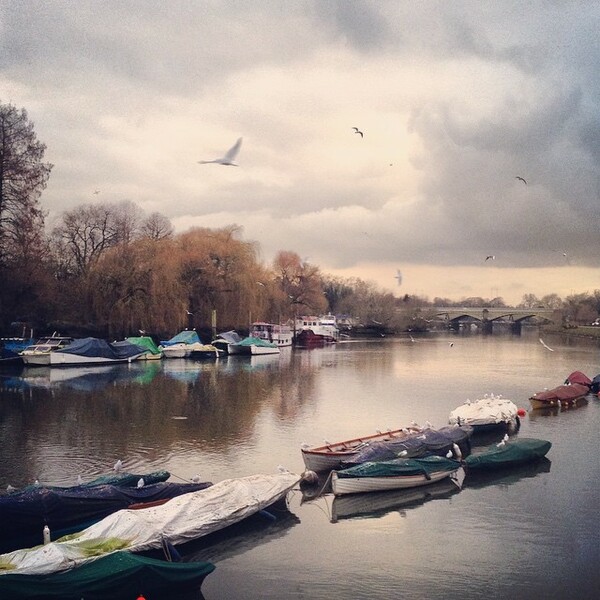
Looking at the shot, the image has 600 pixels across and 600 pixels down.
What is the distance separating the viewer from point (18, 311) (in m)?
56.6

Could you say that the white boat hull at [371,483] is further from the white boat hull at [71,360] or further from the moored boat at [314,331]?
the moored boat at [314,331]

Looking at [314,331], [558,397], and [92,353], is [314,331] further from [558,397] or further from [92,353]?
[558,397]

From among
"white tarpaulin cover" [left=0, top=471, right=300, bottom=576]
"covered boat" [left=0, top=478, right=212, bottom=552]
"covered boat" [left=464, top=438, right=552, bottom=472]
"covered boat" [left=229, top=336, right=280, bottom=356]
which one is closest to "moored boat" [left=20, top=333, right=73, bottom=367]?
"covered boat" [left=229, top=336, right=280, bottom=356]

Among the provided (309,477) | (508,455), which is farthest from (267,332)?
(309,477)

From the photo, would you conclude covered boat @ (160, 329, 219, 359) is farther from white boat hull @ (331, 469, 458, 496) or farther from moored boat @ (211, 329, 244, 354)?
white boat hull @ (331, 469, 458, 496)

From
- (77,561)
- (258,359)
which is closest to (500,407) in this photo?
(77,561)

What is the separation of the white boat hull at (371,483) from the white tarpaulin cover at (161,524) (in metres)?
1.62

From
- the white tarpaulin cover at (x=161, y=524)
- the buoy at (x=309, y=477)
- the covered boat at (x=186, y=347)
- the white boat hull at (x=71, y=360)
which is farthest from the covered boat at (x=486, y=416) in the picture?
the covered boat at (x=186, y=347)

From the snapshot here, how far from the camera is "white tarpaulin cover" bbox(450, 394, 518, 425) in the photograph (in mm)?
29820

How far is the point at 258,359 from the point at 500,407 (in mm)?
37359

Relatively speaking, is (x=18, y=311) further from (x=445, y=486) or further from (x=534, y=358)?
(x=534, y=358)

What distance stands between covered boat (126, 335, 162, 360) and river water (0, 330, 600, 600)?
7.91 meters

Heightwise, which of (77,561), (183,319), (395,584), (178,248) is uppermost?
(178,248)

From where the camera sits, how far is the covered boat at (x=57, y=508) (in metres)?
15.9
